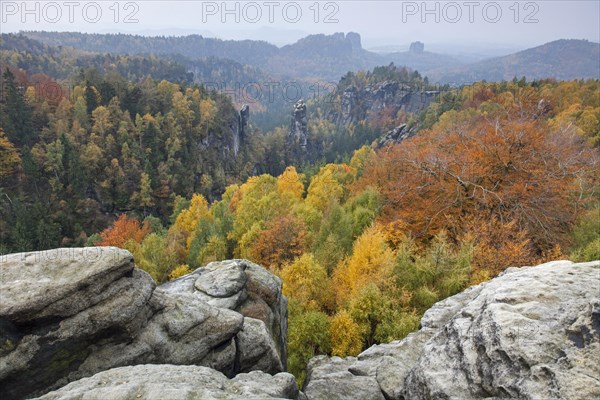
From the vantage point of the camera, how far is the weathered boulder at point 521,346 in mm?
8094

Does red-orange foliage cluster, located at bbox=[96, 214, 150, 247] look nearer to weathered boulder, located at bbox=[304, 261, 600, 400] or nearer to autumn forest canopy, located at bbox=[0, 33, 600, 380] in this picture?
autumn forest canopy, located at bbox=[0, 33, 600, 380]

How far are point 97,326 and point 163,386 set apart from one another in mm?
4351

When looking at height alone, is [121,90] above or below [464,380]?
above

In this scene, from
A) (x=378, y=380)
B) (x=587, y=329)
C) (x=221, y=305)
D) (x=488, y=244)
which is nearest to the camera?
(x=587, y=329)

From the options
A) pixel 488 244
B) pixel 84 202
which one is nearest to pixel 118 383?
pixel 488 244

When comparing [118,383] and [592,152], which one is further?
[592,152]

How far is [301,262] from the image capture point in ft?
98.4

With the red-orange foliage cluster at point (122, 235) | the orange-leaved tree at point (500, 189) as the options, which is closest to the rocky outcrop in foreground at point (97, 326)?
the orange-leaved tree at point (500, 189)

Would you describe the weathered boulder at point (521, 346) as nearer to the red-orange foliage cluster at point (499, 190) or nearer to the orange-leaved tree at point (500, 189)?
the red-orange foliage cluster at point (499, 190)

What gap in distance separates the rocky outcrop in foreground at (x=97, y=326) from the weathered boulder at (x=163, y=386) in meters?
0.29

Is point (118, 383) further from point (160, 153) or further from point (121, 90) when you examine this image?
point (121, 90)

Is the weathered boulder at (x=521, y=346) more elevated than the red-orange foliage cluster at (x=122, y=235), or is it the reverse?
the weathered boulder at (x=521, y=346)

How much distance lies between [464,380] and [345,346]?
14266 mm

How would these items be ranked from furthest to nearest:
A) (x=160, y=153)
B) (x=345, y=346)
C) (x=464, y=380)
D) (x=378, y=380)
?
1. (x=160, y=153)
2. (x=345, y=346)
3. (x=378, y=380)
4. (x=464, y=380)
